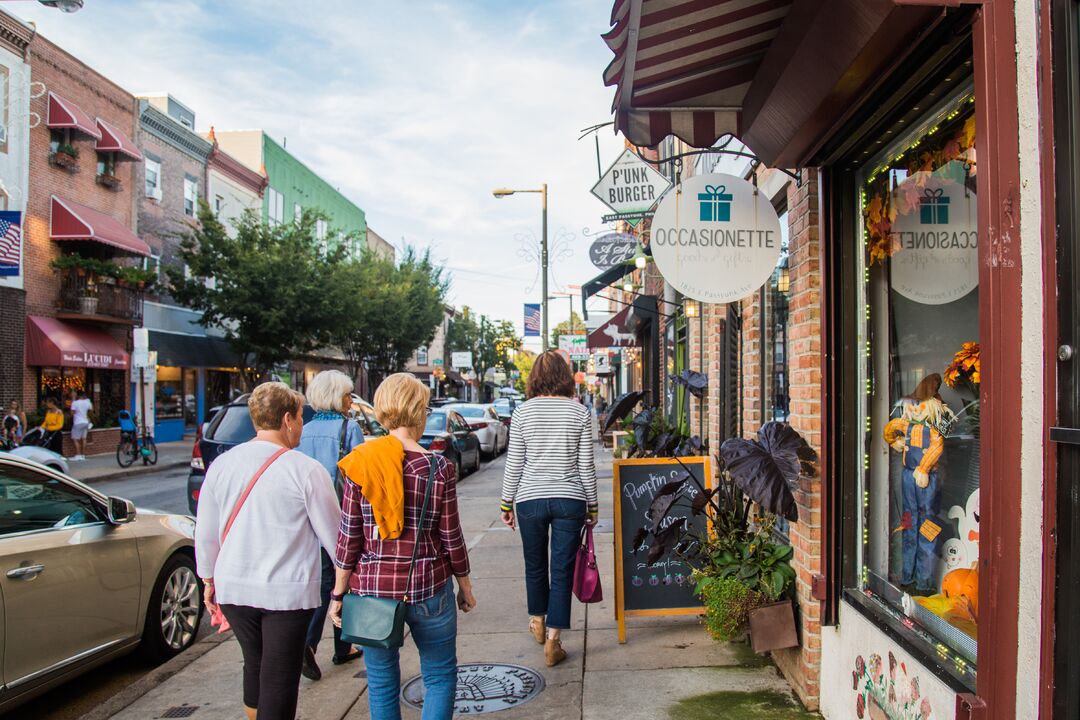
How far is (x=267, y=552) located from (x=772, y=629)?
2.58 metres

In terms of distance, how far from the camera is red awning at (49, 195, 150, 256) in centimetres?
2088

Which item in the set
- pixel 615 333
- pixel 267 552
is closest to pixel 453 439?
pixel 615 333

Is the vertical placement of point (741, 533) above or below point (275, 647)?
above

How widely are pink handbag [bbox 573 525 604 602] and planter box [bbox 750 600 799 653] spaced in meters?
1.05

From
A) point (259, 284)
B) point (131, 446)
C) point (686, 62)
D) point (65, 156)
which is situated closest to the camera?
point (686, 62)

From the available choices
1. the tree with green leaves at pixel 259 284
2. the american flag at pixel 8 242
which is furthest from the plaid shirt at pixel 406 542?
the tree with green leaves at pixel 259 284

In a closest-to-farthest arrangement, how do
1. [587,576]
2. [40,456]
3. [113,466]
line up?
[587,576] → [40,456] → [113,466]

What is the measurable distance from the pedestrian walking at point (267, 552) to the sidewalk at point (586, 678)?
3.53ft

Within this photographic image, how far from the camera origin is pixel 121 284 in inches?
896

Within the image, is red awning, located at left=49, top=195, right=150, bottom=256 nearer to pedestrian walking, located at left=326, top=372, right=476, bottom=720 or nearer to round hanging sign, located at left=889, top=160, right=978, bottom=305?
pedestrian walking, located at left=326, top=372, right=476, bottom=720

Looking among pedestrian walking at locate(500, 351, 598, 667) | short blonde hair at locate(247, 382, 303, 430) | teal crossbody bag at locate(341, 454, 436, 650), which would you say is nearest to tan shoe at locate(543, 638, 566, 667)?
pedestrian walking at locate(500, 351, 598, 667)

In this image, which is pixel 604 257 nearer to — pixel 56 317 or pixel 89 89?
pixel 56 317

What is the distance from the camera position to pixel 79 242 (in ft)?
71.1

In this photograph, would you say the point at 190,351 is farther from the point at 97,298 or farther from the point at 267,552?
the point at 267,552
